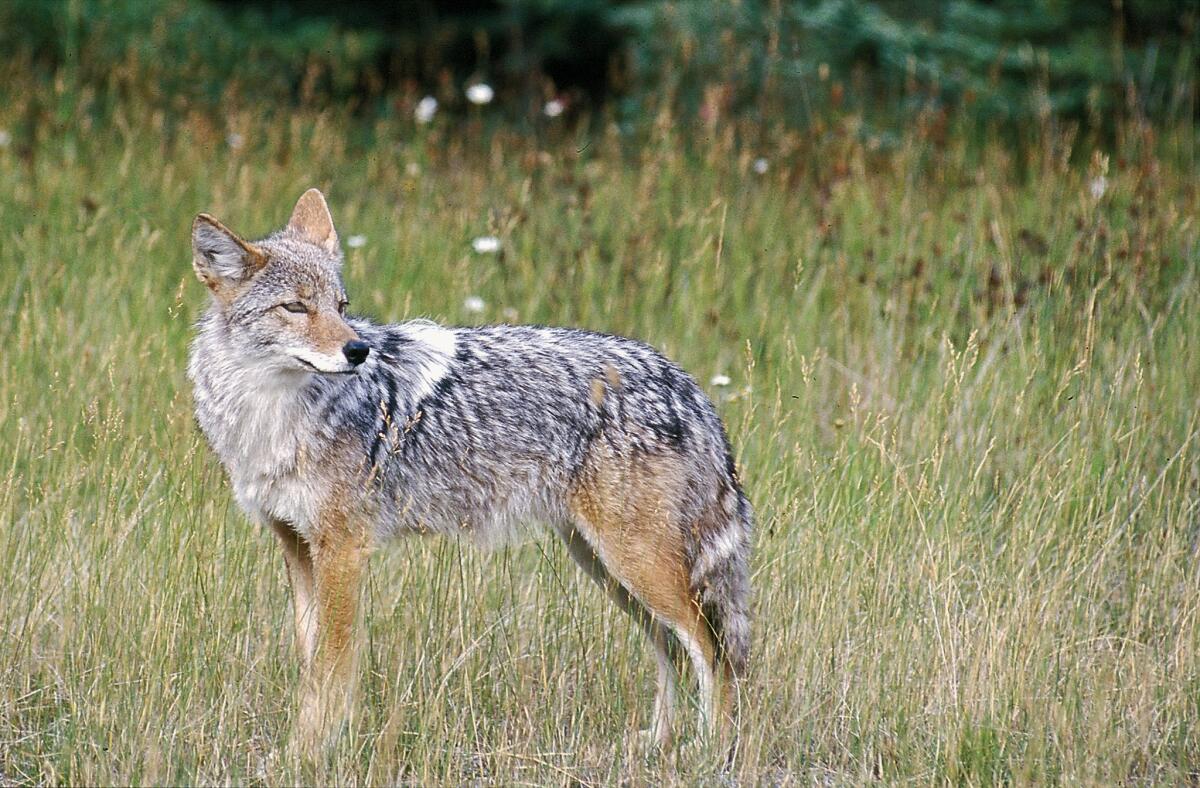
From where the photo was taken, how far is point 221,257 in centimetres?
439

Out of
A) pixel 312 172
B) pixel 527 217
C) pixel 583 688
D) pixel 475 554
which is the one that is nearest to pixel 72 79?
pixel 312 172

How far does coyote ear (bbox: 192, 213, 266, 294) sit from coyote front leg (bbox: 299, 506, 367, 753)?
0.84 meters

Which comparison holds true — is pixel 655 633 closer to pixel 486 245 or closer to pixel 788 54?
pixel 486 245

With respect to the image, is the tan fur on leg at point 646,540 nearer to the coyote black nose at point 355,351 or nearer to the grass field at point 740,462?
the grass field at point 740,462

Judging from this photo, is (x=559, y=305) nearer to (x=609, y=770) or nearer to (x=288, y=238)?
Answer: (x=288, y=238)

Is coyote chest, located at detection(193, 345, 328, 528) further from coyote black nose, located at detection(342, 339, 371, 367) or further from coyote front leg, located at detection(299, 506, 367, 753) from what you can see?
coyote black nose, located at detection(342, 339, 371, 367)

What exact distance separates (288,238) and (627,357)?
1.24 meters

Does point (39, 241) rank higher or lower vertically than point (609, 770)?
higher

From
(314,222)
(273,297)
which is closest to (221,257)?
(273,297)

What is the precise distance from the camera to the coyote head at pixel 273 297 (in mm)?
4227

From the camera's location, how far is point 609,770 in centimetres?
386

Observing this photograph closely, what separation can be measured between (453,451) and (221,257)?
3.22ft

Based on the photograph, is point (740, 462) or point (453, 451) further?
point (740, 462)

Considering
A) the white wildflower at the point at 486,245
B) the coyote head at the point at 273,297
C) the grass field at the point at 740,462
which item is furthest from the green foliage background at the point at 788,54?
the coyote head at the point at 273,297
